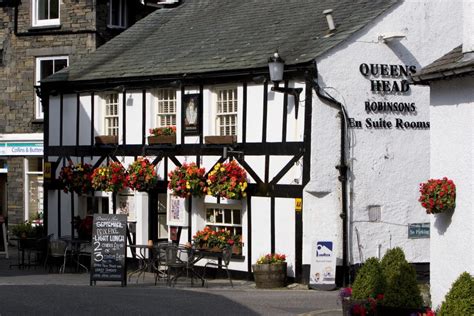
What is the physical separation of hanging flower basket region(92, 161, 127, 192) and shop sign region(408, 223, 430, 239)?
24.0 ft

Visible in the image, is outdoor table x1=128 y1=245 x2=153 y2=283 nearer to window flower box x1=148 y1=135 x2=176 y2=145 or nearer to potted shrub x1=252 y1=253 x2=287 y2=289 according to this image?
window flower box x1=148 y1=135 x2=176 y2=145

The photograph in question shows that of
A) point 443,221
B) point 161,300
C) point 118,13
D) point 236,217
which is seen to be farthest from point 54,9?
point 443,221

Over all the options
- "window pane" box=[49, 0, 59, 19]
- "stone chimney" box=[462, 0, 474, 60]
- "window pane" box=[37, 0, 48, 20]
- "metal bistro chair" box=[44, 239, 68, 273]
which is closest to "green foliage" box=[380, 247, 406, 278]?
"stone chimney" box=[462, 0, 474, 60]

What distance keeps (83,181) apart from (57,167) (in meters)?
2.09

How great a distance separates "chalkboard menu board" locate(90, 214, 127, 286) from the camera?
21.6 m

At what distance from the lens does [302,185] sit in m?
22.5

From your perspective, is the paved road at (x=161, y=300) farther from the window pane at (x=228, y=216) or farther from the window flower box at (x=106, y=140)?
the window flower box at (x=106, y=140)

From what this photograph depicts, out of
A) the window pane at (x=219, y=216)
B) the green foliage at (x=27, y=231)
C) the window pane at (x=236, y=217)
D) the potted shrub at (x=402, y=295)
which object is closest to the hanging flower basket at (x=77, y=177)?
the green foliage at (x=27, y=231)

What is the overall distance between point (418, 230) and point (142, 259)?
6.64 meters

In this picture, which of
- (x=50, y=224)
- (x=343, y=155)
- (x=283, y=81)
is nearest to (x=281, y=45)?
(x=283, y=81)

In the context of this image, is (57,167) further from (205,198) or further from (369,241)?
(369,241)

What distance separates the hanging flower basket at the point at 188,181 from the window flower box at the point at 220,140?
2.17 feet

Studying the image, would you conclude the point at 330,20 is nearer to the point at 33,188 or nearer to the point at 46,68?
the point at 46,68

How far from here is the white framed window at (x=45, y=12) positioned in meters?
33.9
